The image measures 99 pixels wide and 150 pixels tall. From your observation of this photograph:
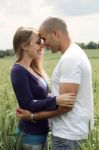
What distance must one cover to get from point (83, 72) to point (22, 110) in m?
0.65

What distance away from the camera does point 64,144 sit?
163 inches

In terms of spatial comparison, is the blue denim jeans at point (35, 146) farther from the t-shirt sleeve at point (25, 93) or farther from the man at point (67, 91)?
the t-shirt sleeve at point (25, 93)

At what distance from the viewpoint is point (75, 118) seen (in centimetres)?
413

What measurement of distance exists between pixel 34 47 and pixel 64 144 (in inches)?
33.3

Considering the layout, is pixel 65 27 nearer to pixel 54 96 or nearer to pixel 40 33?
pixel 40 33

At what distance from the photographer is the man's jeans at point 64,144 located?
4.14 meters

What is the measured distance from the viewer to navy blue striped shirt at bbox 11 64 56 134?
4.16m

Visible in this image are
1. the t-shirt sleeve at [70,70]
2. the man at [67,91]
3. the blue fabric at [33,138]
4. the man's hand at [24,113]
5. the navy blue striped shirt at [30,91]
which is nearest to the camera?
the t-shirt sleeve at [70,70]

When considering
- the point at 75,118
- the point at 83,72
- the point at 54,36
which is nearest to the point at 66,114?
the point at 75,118

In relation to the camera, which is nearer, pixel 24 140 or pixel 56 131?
pixel 56 131

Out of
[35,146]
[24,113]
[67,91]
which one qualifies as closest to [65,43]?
[67,91]

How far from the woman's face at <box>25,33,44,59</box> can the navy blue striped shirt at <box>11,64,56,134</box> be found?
0.54 ft

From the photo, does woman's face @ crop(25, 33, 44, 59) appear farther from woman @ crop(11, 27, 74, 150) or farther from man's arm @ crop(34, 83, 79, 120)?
man's arm @ crop(34, 83, 79, 120)

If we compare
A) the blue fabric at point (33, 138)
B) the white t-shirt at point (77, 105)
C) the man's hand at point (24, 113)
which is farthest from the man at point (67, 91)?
the blue fabric at point (33, 138)
